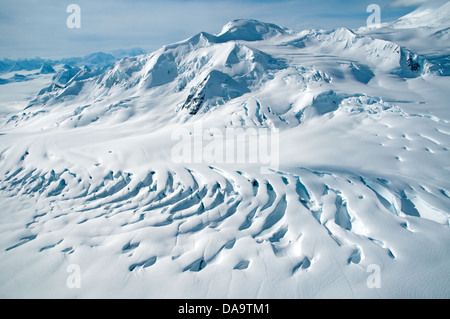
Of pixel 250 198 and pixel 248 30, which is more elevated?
pixel 248 30

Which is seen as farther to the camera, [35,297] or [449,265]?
[35,297]

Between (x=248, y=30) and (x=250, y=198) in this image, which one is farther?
(x=248, y=30)

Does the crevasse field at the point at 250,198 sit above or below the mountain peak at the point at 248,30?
below

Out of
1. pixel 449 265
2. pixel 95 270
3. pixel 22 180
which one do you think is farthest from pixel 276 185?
pixel 22 180

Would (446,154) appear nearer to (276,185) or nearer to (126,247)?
(276,185)

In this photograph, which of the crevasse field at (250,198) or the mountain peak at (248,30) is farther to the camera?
the mountain peak at (248,30)

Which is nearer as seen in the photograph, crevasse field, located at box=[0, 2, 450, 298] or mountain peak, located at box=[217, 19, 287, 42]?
crevasse field, located at box=[0, 2, 450, 298]

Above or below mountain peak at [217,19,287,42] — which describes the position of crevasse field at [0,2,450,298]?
below
